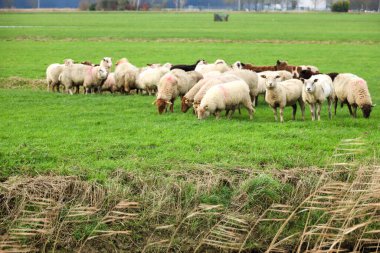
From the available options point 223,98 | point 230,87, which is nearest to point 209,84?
point 230,87

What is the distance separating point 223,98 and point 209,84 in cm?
147

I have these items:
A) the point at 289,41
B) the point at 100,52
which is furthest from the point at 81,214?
the point at 289,41

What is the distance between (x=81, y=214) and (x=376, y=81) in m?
19.9

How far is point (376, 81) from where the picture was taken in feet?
85.1

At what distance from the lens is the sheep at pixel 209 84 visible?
16.7 meters

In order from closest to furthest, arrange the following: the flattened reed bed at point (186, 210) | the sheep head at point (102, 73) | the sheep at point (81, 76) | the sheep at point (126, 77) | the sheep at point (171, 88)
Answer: the flattened reed bed at point (186, 210)
the sheep at point (171, 88)
the sheep head at point (102, 73)
the sheep at point (81, 76)
the sheep at point (126, 77)

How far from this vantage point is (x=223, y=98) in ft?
51.9

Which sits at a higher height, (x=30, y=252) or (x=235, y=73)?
(x=235, y=73)

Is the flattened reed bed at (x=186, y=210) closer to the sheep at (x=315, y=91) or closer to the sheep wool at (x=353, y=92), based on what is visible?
the sheep at (x=315, y=91)

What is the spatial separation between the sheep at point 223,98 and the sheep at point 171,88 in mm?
1821

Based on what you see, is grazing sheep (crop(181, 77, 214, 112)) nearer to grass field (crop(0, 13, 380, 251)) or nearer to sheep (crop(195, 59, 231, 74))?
grass field (crop(0, 13, 380, 251))

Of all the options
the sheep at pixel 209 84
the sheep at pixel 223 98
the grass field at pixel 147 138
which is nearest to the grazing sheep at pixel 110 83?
the grass field at pixel 147 138

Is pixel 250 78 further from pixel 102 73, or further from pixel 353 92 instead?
pixel 102 73

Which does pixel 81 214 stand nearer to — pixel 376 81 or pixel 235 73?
pixel 235 73
